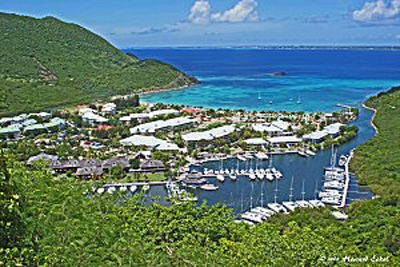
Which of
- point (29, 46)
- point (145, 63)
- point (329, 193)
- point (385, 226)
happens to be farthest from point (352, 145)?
point (29, 46)

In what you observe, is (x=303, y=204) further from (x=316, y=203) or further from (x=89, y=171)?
(x=89, y=171)

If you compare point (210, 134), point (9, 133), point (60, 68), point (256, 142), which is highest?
point (60, 68)

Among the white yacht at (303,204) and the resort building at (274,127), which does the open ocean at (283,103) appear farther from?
the resort building at (274,127)

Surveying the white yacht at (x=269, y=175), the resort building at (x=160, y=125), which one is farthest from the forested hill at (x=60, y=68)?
the white yacht at (x=269, y=175)

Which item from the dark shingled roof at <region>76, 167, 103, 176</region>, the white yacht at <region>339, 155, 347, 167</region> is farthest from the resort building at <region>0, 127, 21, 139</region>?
the white yacht at <region>339, 155, 347, 167</region>

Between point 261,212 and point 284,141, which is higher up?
point 284,141

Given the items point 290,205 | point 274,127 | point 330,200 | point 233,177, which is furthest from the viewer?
point 274,127

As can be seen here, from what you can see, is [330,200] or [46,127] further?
[46,127]

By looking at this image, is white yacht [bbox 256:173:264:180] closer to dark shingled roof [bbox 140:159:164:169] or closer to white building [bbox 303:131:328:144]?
dark shingled roof [bbox 140:159:164:169]

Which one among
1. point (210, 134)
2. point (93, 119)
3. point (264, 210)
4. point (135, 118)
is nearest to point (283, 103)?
point (135, 118)
